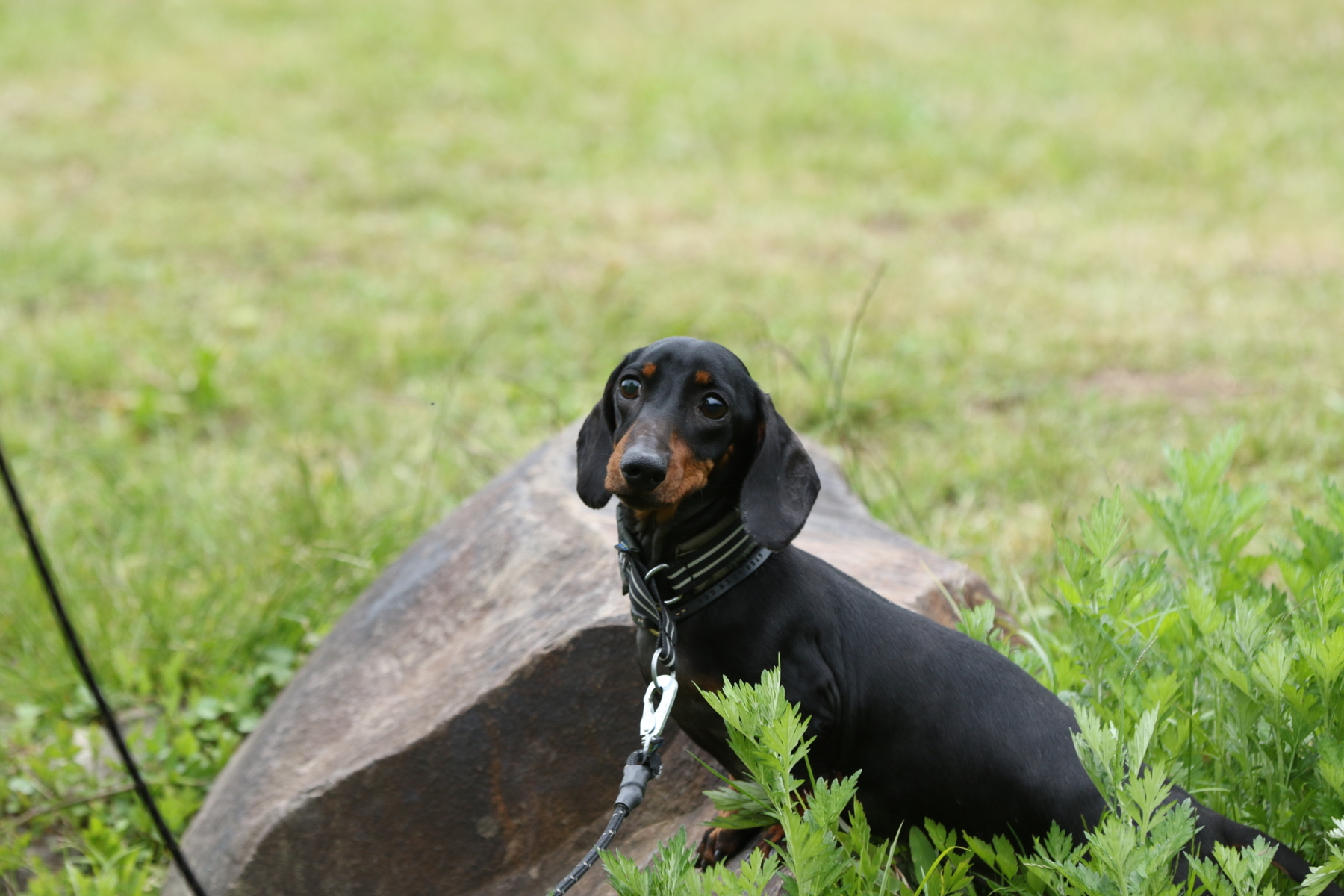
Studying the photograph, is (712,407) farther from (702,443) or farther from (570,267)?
(570,267)

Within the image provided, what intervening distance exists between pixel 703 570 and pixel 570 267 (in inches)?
226

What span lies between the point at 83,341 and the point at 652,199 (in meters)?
4.14

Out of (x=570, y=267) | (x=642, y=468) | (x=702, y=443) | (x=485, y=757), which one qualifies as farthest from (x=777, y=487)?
(x=570, y=267)

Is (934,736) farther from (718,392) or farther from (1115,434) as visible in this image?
(1115,434)

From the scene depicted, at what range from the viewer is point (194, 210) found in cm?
838

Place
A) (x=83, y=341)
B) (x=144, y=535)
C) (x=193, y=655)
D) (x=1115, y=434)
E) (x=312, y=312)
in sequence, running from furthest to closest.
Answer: (x=312, y=312), (x=83, y=341), (x=1115, y=434), (x=144, y=535), (x=193, y=655)

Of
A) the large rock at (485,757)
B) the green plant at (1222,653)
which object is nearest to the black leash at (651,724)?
the large rock at (485,757)

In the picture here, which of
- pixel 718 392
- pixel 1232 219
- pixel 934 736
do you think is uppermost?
pixel 718 392

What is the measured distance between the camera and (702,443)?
189 cm

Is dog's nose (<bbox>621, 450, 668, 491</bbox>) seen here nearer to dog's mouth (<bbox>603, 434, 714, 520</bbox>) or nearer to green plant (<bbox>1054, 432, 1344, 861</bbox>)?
dog's mouth (<bbox>603, 434, 714, 520</bbox>)

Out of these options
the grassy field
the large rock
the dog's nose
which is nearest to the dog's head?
the dog's nose

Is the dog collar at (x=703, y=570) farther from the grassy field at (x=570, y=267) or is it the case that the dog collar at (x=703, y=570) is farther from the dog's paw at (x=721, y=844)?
the grassy field at (x=570, y=267)

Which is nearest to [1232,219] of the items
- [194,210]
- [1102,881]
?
[194,210]

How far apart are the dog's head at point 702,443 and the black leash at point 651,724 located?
17 centimetres
